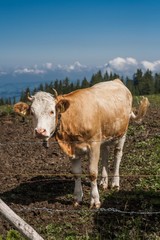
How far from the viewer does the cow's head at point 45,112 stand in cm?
742

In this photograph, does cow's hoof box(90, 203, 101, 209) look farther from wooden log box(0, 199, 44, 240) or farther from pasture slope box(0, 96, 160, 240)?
wooden log box(0, 199, 44, 240)

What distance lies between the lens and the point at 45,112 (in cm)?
758

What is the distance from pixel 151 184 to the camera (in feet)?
31.9

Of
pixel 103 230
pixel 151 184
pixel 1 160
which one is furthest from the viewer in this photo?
pixel 1 160

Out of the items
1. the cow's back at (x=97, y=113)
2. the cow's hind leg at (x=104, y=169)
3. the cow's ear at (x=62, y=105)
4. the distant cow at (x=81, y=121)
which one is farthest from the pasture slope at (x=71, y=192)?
the cow's ear at (x=62, y=105)

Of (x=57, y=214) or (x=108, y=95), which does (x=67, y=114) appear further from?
(x=57, y=214)

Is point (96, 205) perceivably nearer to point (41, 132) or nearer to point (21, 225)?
point (41, 132)

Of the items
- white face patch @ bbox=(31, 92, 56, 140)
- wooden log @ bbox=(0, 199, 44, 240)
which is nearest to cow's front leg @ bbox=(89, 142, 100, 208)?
white face patch @ bbox=(31, 92, 56, 140)

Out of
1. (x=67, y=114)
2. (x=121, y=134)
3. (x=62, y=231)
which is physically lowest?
(x=62, y=231)

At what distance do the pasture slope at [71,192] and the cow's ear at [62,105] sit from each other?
5.64 feet

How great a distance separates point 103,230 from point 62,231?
80 centimetres

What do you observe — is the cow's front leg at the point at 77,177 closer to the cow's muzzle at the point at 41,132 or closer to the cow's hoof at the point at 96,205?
the cow's hoof at the point at 96,205

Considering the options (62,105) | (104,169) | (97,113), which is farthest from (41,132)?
(104,169)

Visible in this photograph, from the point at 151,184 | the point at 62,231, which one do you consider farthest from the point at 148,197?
the point at 62,231
